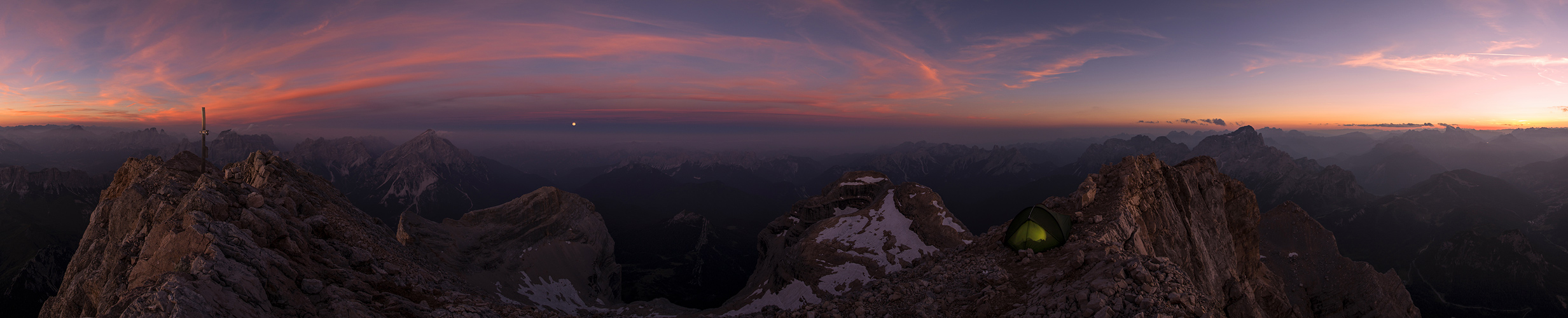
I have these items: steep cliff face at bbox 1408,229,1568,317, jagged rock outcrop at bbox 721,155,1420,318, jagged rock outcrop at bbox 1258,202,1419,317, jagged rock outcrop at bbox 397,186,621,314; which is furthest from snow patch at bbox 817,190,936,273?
steep cliff face at bbox 1408,229,1568,317

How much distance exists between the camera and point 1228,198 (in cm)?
4347

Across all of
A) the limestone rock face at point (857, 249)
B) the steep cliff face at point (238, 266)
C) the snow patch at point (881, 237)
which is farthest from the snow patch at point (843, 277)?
the steep cliff face at point (238, 266)

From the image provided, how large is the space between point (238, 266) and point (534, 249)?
9462 centimetres

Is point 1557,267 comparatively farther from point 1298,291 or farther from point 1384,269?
point 1298,291

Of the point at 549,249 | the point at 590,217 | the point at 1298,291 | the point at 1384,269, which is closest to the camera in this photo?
the point at 1298,291

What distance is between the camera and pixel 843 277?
206 ft

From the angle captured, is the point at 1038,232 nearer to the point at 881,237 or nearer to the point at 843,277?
the point at 843,277

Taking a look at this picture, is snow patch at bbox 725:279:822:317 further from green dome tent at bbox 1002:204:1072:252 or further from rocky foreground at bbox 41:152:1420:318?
green dome tent at bbox 1002:204:1072:252

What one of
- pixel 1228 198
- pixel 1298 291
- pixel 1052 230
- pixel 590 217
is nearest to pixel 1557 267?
pixel 1298 291

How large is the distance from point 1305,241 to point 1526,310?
628 ft

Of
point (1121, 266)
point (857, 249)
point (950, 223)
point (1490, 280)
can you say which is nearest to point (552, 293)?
point (857, 249)

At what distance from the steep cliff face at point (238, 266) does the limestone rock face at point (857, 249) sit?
A: 122ft

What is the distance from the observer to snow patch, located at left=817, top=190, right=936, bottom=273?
214ft

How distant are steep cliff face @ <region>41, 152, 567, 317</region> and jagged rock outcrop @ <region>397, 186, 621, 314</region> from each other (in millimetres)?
39334
